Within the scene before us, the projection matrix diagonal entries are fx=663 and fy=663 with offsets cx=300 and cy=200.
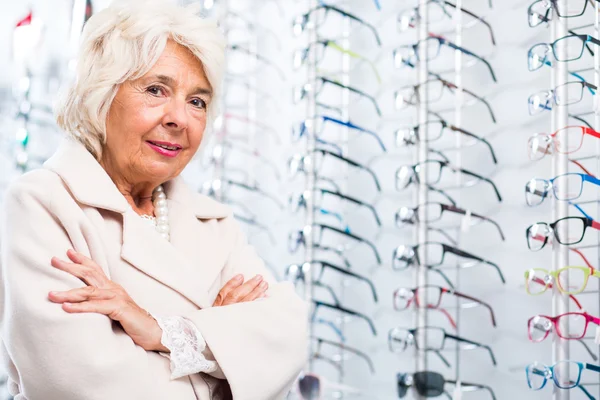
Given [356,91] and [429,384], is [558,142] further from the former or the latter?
[356,91]

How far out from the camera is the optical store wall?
253 cm

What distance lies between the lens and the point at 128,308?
1469mm

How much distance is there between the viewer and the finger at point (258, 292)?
5.75 ft

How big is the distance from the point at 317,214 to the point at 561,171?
1.74 meters

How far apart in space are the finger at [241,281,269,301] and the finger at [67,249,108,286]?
399 millimetres

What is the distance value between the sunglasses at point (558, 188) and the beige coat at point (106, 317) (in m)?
1.13

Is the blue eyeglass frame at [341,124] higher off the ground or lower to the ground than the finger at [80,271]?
higher

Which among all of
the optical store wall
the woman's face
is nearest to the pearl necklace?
the woman's face

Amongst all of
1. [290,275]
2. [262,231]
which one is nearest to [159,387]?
[290,275]

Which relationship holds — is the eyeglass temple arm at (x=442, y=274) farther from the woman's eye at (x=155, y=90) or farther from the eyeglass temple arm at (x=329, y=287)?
the woman's eye at (x=155, y=90)

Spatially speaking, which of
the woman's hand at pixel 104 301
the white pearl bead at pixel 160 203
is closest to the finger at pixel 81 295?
the woman's hand at pixel 104 301

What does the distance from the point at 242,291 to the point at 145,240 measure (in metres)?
0.29

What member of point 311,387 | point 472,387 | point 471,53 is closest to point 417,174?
point 471,53

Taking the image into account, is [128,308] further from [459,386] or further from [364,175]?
[364,175]
